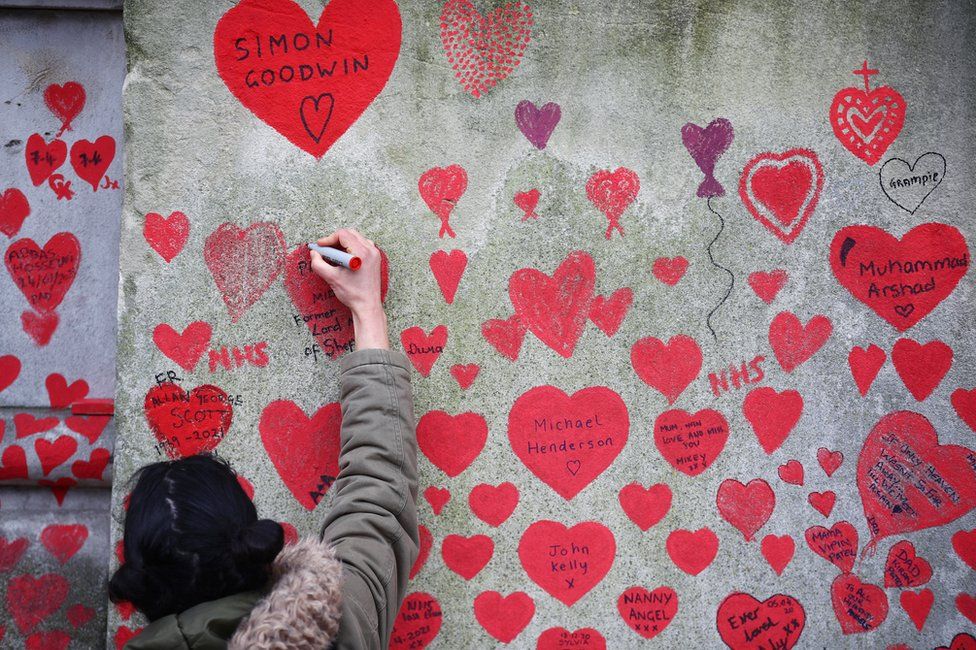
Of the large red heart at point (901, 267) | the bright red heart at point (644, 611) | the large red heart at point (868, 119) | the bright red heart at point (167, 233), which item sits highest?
the large red heart at point (868, 119)

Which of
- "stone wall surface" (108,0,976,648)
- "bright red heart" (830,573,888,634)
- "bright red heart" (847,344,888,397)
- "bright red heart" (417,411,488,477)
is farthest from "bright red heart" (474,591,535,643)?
"bright red heart" (847,344,888,397)

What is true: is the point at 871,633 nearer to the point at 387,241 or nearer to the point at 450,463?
the point at 450,463

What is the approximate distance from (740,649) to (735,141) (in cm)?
166

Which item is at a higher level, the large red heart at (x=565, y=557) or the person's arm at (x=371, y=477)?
the person's arm at (x=371, y=477)

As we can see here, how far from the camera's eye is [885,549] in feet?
7.55

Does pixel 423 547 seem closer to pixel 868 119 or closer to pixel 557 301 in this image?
pixel 557 301

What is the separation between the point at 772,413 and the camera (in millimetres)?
2293

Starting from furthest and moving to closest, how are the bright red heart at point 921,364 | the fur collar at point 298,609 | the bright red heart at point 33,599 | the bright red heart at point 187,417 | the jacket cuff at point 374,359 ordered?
the bright red heart at point 33,599
the bright red heart at point 921,364
the bright red heart at point 187,417
the jacket cuff at point 374,359
the fur collar at point 298,609

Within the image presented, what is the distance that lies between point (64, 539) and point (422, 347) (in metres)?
1.62

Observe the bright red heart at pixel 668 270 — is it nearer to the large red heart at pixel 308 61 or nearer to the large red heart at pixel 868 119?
the large red heart at pixel 868 119

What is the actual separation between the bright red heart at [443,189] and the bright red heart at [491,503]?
0.83 m

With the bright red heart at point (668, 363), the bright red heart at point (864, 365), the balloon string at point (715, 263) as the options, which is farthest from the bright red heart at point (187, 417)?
the bright red heart at point (864, 365)

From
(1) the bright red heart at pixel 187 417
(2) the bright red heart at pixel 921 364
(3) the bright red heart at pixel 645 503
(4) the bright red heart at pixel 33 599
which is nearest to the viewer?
(1) the bright red heart at pixel 187 417

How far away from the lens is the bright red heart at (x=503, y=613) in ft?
7.22
